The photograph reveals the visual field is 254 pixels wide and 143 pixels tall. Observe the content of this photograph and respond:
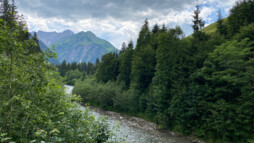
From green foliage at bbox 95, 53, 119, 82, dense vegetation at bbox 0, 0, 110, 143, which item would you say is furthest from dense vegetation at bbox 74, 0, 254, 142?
dense vegetation at bbox 0, 0, 110, 143

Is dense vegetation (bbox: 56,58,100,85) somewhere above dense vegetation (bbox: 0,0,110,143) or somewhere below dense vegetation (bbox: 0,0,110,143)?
above

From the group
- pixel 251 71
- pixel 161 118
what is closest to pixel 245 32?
pixel 251 71

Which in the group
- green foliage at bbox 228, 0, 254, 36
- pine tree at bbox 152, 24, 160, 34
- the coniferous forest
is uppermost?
pine tree at bbox 152, 24, 160, 34

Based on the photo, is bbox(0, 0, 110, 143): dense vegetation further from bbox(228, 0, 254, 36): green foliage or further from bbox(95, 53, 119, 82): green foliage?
bbox(95, 53, 119, 82): green foliage

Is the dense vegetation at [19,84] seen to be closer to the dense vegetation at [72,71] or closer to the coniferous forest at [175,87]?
the coniferous forest at [175,87]

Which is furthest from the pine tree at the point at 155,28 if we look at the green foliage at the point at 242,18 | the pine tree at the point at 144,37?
the green foliage at the point at 242,18

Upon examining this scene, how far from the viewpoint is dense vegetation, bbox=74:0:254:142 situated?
20.3 m

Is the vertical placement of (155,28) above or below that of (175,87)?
above

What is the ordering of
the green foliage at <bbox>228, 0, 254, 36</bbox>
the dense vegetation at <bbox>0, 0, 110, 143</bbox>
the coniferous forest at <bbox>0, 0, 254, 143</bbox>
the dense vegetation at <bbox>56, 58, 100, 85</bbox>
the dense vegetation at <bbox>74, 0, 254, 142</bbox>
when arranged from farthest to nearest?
1. the dense vegetation at <bbox>56, 58, 100, 85</bbox>
2. the green foliage at <bbox>228, 0, 254, 36</bbox>
3. the dense vegetation at <bbox>74, 0, 254, 142</bbox>
4. the coniferous forest at <bbox>0, 0, 254, 143</bbox>
5. the dense vegetation at <bbox>0, 0, 110, 143</bbox>

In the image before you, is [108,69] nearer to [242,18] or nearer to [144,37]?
[144,37]

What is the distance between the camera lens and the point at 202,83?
26078 mm

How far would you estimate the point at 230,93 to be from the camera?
2253 centimetres

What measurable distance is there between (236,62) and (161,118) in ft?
51.8

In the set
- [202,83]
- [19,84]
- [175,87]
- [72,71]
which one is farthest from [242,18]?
[72,71]
